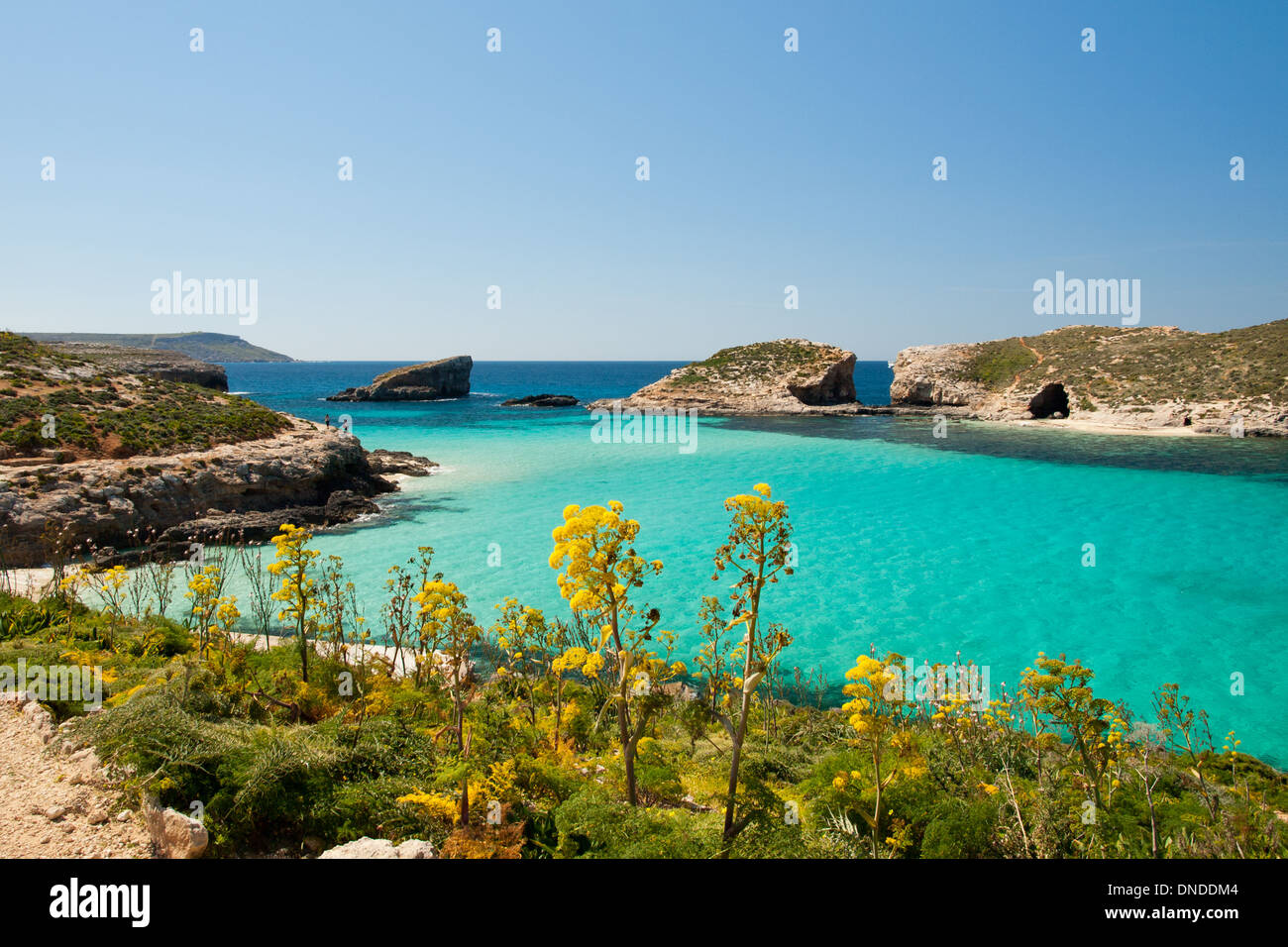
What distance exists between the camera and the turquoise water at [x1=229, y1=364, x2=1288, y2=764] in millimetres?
12648

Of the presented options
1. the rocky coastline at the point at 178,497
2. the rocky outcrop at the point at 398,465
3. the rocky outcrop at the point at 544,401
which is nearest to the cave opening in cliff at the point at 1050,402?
the rocky outcrop at the point at 544,401

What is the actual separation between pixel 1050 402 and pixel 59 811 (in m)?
71.1

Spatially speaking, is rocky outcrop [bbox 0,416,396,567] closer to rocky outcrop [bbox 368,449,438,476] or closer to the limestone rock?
rocky outcrop [bbox 368,449,438,476]

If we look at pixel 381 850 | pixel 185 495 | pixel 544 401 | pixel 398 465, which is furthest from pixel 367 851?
pixel 544 401

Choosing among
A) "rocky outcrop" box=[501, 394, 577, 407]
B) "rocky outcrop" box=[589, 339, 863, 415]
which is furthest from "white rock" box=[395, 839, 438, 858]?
Result: "rocky outcrop" box=[501, 394, 577, 407]

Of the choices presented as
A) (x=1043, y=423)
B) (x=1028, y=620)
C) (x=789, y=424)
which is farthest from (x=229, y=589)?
(x=1043, y=423)

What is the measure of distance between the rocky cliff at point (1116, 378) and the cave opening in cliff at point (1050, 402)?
0.31ft

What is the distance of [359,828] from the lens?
457 centimetres

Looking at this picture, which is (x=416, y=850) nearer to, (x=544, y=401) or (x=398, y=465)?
(x=398, y=465)

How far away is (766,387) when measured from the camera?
2859 inches

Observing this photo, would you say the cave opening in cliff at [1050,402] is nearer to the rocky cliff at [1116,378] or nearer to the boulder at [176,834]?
the rocky cliff at [1116,378]

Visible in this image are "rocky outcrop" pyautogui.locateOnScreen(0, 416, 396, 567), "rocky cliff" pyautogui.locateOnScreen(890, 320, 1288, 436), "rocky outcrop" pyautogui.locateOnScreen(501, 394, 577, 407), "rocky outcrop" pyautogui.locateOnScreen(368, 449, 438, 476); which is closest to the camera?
"rocky outcrop" pyautogui.locateOnScreen(0, 416, 396, 567)

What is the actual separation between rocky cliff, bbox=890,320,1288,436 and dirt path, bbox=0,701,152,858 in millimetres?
62651
